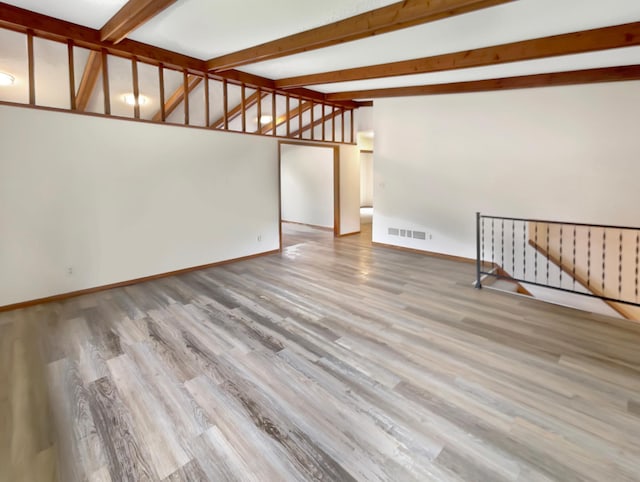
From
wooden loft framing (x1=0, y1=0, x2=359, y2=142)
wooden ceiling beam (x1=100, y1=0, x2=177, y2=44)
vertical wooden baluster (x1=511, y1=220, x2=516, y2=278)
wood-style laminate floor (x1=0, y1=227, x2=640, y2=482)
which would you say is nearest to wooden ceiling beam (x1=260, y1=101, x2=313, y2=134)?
wooden loft framing (x1=0, y1=0, x2=359, y2=142)

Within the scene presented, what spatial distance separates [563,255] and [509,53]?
10.4ft

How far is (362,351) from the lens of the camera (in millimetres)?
2963

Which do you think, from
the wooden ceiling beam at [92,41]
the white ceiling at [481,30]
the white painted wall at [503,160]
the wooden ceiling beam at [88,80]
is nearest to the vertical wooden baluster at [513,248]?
the white painted wall at [503,160]

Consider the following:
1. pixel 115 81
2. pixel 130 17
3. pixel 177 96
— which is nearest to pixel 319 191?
pixel 177 96

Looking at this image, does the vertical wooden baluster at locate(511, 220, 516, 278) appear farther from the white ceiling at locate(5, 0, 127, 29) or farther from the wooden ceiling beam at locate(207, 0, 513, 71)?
the white ceiling at locate(5, 0, 127, 29)

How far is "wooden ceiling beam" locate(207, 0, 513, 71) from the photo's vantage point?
271 centimetres

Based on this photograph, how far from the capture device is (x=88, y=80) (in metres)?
4.64

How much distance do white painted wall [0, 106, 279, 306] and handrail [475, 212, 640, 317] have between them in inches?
161

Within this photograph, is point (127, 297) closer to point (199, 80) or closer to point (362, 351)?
point (362, 351)

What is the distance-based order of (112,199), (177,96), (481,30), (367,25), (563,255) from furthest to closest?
1. (177,96)
2. (563,255)
3. (112,199)
4. (481,30)
5. (367,25)

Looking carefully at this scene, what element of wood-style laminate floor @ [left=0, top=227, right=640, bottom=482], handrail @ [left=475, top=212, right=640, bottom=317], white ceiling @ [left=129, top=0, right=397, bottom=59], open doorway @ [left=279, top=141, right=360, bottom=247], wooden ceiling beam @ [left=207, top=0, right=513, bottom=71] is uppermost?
white ceiling @ [left=129, top=0, right=397, bottom=59]

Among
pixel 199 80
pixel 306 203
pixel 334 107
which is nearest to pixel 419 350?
pixel 199 80

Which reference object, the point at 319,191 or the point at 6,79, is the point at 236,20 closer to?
the point at 6,79

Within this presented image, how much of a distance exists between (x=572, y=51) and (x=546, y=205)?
2324 mm
